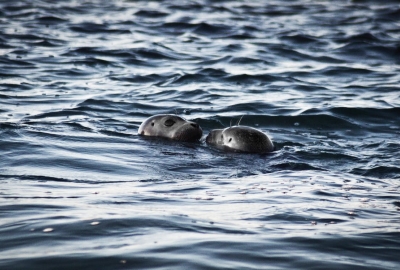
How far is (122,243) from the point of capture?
5.14 meters

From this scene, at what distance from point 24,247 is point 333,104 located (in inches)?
343

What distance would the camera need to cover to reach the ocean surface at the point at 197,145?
519 cm

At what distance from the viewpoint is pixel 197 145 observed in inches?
385

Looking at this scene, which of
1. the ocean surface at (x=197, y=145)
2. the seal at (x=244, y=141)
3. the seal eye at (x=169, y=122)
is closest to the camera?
the ocean surface at (x=197, y=145)

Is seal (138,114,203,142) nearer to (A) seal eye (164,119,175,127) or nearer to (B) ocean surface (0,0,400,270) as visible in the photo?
(A) seal eye (164,119,175,127)

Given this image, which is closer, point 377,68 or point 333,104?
point 333,104

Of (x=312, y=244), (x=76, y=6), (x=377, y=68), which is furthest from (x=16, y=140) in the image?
(x=76, y=6)

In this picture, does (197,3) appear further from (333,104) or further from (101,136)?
(101,136)

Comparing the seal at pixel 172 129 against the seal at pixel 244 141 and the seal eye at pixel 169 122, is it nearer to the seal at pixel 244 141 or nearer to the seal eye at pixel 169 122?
the seal eye at pixel 169 122

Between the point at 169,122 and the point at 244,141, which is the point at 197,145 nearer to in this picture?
the point at 169,122

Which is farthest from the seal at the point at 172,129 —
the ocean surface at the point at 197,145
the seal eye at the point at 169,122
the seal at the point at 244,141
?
the seal at the point at 244,141

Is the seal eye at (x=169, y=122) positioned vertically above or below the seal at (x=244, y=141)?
above

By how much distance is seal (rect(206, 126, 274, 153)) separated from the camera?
30.5 feet

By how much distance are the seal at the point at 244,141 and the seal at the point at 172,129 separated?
0.42 metres
